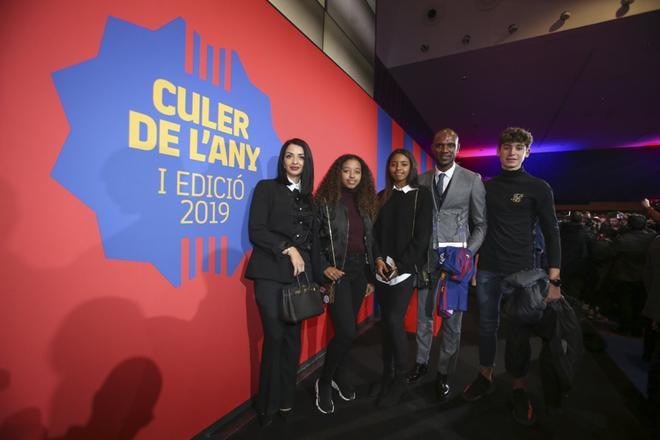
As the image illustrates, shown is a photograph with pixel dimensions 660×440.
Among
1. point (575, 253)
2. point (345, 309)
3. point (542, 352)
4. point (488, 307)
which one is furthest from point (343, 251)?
point (575, 253)

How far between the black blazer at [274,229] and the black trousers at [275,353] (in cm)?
8

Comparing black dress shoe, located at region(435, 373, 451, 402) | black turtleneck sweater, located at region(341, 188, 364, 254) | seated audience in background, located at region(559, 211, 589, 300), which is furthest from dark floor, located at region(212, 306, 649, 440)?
seated audience in background, located at region(559, 211, 589, 300)

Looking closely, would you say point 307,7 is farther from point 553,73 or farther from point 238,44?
point 553,73

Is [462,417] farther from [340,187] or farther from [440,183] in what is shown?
[340,187]

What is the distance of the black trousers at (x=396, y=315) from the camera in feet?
6.51

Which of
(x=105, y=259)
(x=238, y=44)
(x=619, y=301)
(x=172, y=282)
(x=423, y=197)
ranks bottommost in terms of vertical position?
(x=619, y=301)

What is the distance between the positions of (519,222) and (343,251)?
1150 millimetres

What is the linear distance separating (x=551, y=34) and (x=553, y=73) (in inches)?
59.7

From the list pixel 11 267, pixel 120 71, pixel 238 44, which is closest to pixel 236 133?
pixel 238 44

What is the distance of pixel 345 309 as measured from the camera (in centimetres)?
193

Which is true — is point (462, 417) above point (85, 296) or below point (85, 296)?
below

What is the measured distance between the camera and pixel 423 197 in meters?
2.01

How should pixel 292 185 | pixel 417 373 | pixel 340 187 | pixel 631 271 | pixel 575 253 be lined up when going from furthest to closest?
pixel 575 253
pixel 631 271
pixel 417 373
pixel 340 187
pixel 292 185

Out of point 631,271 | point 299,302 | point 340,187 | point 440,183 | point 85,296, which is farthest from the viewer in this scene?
point 631,271
